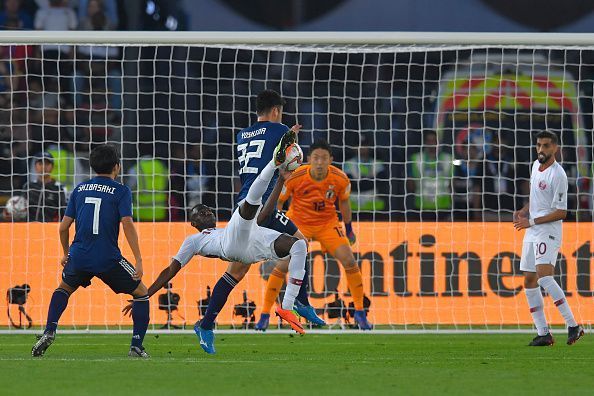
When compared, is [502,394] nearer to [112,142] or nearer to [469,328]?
[469,328]

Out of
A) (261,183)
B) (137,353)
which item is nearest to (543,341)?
(261,183)

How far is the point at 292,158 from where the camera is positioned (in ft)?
32.2

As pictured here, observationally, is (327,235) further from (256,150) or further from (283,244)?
(283,244)

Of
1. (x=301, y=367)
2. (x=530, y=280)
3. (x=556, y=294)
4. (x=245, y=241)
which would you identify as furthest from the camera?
(x=530, y=280)

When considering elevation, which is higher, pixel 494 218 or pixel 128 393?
pixel 494 218

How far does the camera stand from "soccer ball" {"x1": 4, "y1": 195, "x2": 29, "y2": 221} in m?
15.2

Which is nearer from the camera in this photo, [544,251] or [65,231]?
[65,231]

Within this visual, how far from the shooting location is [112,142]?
1675 centimetres

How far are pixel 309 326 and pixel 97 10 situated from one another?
6.19 meters

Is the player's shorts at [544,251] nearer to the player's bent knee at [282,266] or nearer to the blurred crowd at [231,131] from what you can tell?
the player's bent knee at [282,266]

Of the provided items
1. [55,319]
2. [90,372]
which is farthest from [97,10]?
[90,372]

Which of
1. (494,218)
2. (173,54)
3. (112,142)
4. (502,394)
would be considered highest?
(173,54)

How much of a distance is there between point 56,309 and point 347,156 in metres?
7.71

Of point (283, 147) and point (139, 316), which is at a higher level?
point (283, 147)
